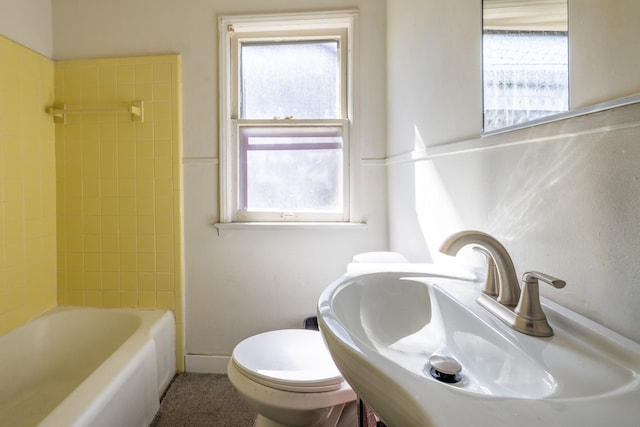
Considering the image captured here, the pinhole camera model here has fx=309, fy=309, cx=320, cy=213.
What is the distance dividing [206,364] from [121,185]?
3.72 feet

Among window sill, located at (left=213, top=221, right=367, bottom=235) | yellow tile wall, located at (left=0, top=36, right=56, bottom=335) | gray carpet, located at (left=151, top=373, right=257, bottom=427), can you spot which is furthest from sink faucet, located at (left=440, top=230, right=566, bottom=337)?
yellow tile wall, located at (left=0, top=36, right=56, bottom=335)

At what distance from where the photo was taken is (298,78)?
1.81 metres

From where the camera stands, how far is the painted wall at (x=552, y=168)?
50cm

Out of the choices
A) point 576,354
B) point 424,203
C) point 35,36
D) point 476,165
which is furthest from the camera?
point 35,36

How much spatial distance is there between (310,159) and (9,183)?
1520 millimetres

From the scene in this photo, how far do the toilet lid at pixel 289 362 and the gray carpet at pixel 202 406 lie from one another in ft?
1.66

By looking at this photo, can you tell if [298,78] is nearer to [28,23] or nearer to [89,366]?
[28,23]

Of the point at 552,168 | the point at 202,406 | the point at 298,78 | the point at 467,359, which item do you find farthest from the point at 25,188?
the point at 552,168

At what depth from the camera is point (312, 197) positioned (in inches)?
71.5

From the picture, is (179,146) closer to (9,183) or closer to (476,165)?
(9,183)

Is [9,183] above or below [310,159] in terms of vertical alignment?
below

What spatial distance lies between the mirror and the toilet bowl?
926mm

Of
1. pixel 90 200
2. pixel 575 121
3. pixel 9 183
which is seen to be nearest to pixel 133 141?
pixel 90 200

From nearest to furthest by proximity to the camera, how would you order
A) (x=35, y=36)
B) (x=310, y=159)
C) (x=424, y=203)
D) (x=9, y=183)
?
(x=424, y=203) < (x=9, y=183) < (x=35, y=36) < (x=310, y=159)
